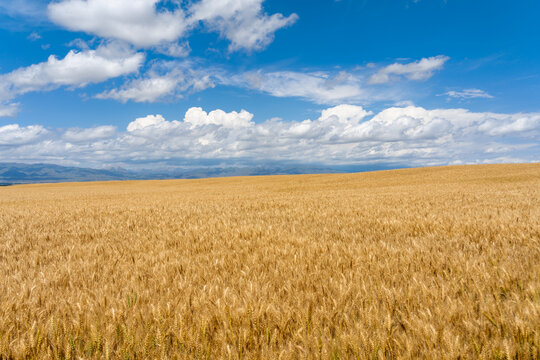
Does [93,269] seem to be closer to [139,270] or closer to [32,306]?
[139,270]

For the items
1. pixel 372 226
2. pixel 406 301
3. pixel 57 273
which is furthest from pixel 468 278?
pixel 57 273

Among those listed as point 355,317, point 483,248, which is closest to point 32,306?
point 355,317

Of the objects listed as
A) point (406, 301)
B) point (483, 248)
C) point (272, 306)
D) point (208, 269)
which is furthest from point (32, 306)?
point (483, 248)

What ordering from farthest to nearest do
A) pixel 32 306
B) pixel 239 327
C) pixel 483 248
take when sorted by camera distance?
pixel 483 248 < pixel 32 306 < pixel 239 327

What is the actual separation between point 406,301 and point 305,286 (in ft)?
3.33

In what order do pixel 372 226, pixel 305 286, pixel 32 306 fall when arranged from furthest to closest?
pixel 372 226, pixel 305 286, pixel 32 306

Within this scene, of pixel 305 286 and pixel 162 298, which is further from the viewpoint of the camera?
pixel 305 286

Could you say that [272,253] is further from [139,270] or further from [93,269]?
[93,269]

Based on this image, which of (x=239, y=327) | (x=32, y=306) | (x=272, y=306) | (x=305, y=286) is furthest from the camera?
(x=305, y=286)

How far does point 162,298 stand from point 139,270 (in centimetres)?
129

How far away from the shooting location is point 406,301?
8.68ft

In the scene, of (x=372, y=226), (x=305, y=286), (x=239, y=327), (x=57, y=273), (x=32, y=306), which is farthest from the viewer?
(x=372, y=226)

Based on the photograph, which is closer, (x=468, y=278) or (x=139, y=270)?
(x=468, y=278)

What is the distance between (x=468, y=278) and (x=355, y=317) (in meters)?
1.66
